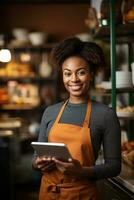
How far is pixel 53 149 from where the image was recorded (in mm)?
1949

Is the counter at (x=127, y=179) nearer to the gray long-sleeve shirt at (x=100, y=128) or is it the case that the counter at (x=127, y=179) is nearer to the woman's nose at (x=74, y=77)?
the gray long-sleeve shirt at (x=100, y=128)

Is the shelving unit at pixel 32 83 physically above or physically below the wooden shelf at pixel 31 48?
below

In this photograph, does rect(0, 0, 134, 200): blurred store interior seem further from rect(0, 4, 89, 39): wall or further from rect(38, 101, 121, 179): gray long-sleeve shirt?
rect(38, 101, 121, 179): gray long-sleeve shirt

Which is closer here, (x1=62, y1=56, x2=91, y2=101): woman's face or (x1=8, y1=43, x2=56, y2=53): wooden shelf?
(x1=62, y1=56, x2=91, y2=101): woman's face

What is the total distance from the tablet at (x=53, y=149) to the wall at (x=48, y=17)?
16.3ft

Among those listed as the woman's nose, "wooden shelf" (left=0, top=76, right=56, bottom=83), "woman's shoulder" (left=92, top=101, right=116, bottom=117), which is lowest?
"woman's shoulder" (left=92, top=101, right=116, bottom=117)

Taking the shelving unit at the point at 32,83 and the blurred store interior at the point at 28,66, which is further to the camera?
the shelving unit at the point at 32,83

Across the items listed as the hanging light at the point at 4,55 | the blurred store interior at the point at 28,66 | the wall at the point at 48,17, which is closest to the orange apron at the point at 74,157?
the blurred store interior at the point at 28,66

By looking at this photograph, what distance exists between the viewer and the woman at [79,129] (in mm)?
2061

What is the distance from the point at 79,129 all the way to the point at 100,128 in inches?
4.1

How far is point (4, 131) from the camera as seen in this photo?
5.60m

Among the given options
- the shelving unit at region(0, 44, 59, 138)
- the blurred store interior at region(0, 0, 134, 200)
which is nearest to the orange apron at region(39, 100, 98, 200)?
the blurred store interior at region(0, 0, 134, 200)

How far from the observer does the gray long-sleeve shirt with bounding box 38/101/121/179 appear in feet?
6.66

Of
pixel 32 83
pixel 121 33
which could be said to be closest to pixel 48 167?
pixel 121 33
